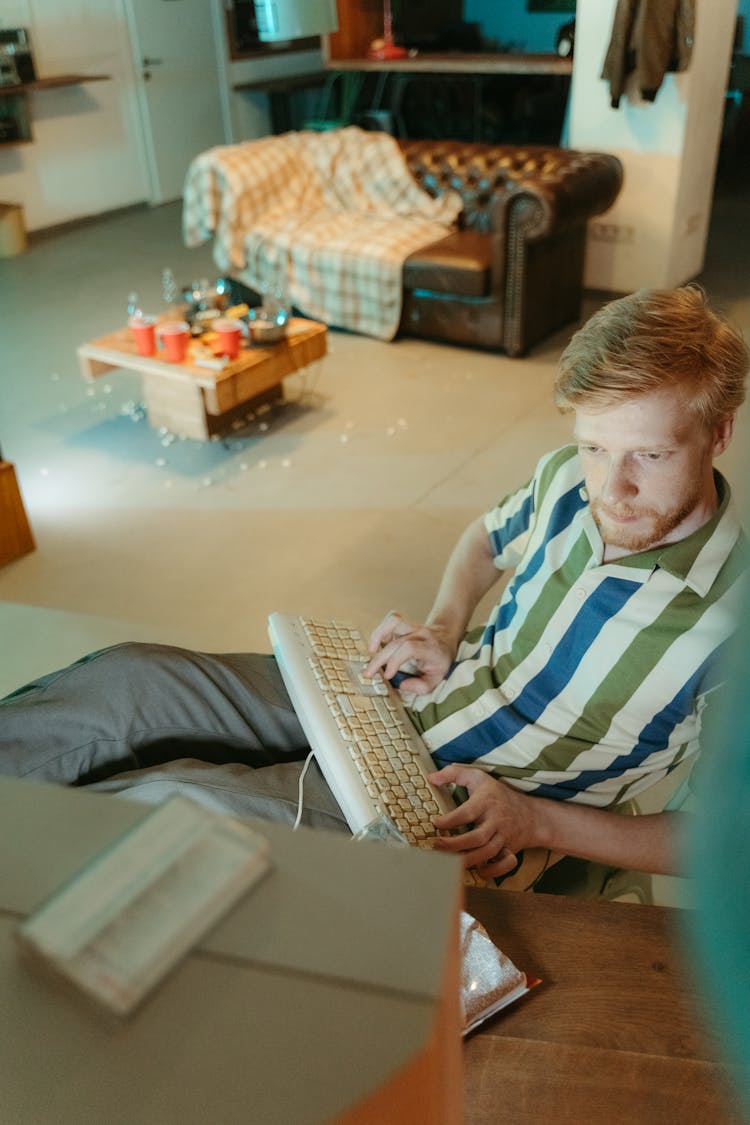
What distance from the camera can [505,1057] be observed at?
861mm

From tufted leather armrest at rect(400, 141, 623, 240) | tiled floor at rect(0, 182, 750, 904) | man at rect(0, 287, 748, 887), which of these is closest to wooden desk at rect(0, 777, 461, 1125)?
man at rect(0, 287, 748, 887)

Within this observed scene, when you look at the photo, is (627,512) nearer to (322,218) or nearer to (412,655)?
(412,655)

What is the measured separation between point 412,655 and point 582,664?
295 mm

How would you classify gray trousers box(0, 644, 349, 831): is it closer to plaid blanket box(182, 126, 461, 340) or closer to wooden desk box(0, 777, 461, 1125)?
wooden desk box(0, 777, 461, 1125)

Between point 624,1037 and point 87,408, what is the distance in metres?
3.50

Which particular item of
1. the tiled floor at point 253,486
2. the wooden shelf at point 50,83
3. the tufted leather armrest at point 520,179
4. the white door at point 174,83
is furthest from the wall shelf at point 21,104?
the tufted leather armrest at point 520,179

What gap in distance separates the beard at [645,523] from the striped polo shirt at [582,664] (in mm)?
18

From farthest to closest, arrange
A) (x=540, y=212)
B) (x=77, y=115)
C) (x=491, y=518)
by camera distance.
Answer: (x=77, y=115) < (x=540, y=212) < (x=491, y=518)

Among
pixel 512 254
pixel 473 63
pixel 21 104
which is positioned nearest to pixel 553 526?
pixel 512 254

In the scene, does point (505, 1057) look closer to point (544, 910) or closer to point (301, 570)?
point (544, 910)

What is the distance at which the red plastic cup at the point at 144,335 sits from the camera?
3.39 metres

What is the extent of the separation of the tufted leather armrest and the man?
9.27ft

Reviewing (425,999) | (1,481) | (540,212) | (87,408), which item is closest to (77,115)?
(87,408)

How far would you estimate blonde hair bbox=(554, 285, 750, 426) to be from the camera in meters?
1.15
